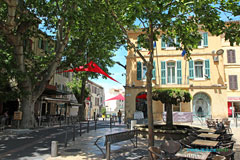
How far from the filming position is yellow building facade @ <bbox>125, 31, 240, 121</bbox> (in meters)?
20.8

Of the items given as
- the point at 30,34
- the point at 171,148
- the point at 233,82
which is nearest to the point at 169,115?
the point at 171,148

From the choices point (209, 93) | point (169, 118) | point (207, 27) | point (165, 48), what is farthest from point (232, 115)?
point (207, 27)

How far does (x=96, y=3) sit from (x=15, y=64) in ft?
26.4

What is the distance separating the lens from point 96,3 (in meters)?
8.80

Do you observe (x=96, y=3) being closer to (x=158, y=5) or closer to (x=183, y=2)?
(x=158, y=5)

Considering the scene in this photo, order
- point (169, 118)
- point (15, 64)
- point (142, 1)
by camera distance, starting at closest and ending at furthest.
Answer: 1. point (142, 1)
2. point (169, 118)
3. point (15, 64)

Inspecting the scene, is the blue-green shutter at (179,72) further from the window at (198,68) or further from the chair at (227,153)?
the chair at (227,153)

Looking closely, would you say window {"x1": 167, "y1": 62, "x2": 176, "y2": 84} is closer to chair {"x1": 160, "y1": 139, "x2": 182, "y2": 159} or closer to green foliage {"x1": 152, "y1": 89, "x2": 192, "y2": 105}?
green foliage {"x1": 152, "y1": 89, "x2": 192, "y2": 105}

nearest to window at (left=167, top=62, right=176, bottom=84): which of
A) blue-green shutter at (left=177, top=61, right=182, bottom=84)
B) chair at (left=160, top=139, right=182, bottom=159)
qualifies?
blue-green shutter at (left=177, top=61, right=182, bottom=84)

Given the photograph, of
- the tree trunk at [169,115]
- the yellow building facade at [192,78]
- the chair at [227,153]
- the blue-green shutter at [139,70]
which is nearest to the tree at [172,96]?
the tree trunk at [169,115]

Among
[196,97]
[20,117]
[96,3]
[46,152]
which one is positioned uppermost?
[96,3]

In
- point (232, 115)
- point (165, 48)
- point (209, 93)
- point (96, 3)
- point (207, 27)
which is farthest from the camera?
point (232, 115)

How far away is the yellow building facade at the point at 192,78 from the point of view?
68.3 feet

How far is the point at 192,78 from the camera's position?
21344mm
